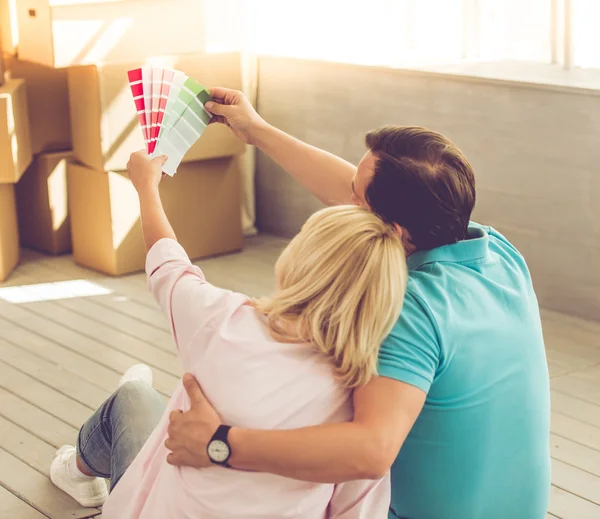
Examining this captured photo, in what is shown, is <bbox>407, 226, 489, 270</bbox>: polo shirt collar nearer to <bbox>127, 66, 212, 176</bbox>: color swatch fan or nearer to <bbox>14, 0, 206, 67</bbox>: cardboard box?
<bbox>127, 66, 212, 176</bbox>: color swatch fan

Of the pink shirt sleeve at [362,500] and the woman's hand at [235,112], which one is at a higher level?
the woman's hand at [235,112]

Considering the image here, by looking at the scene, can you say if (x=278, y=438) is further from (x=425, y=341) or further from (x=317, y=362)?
(x=425, y=341)

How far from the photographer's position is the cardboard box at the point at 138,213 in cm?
403

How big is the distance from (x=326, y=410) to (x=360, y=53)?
3479mm

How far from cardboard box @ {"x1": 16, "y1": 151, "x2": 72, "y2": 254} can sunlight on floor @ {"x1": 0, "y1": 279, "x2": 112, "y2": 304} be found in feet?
1.49

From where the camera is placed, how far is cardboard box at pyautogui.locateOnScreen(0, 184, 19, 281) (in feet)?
13.0

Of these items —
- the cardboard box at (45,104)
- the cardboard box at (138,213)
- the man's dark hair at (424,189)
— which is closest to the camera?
the man's dark hair at (424,189)

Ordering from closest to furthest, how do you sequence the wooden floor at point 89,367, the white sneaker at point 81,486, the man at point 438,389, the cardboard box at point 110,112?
1. the man at point 438,389
2. the white sneaker at point 81,486
3. the wooden floor at point 89,367
4. the cardboard box at point 110,112

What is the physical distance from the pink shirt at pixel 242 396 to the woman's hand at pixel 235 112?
0.62m

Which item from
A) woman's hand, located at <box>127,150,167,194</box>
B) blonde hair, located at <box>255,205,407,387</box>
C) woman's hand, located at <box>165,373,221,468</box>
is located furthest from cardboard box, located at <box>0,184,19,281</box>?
blonde hair, located at <box>255,205,407,387</box>

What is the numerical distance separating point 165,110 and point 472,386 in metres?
0.82

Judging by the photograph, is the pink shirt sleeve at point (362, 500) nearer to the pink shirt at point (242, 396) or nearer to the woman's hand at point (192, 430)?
the pink shirt at point (242, 396)

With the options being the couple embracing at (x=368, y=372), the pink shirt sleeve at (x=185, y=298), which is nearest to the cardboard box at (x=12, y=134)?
the couple embracing at (x=368, y=372)

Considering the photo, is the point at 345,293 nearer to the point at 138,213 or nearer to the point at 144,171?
the point at 144,171
